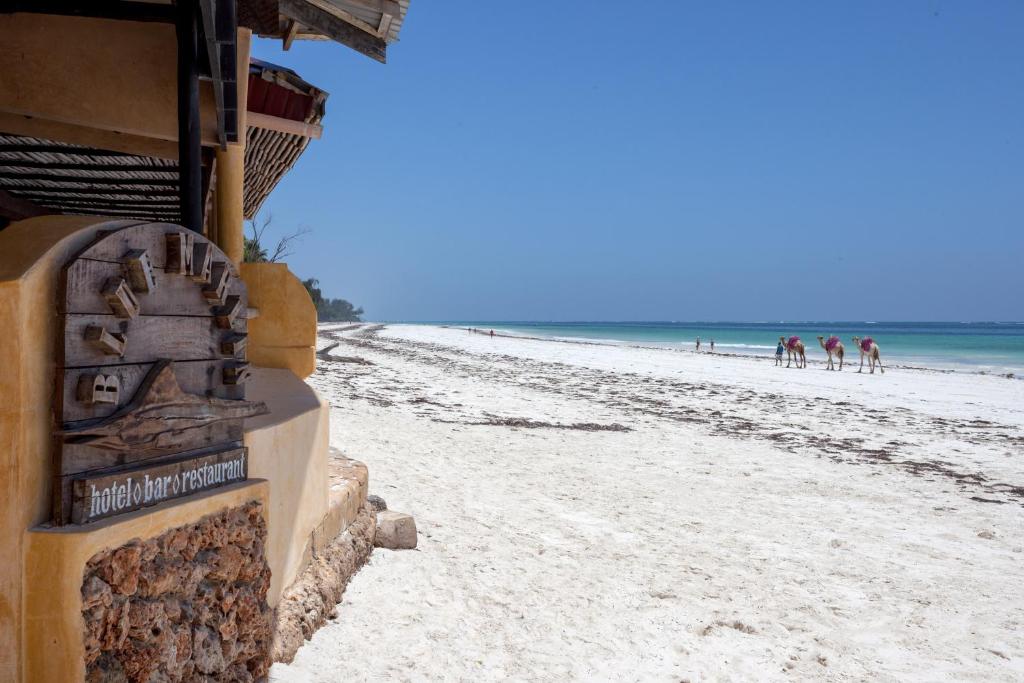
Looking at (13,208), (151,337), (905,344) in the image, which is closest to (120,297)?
(151,337)

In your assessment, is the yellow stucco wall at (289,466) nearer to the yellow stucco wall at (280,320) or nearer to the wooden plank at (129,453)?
the wooden plank at (129,453)

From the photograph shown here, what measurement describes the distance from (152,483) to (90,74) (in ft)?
10.7

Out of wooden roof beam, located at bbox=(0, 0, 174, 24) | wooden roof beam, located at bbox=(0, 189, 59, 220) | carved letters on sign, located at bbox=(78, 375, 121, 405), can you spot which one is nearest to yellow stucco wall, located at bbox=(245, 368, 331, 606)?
carved letters on sign, located at bbox=(78, 375, 121, 405)

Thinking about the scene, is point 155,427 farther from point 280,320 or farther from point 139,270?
point 280,320

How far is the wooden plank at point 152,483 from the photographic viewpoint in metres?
1.89

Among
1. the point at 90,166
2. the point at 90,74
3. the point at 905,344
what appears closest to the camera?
the point at 90,74

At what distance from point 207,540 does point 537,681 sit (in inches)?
68.5

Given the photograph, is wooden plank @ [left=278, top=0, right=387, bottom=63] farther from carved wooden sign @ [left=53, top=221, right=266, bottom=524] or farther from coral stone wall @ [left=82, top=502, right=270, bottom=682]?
coral stone wall @ [left=82, top=502, right=270, bottom=682]

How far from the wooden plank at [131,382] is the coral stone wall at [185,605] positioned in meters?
0.38

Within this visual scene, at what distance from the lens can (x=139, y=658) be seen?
6.75ft

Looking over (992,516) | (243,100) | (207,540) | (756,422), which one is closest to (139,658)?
(207,540)

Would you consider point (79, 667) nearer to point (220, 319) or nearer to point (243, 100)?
point (220, 319)

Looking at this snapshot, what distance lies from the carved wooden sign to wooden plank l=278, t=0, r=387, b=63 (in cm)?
164

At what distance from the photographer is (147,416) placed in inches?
81.9
